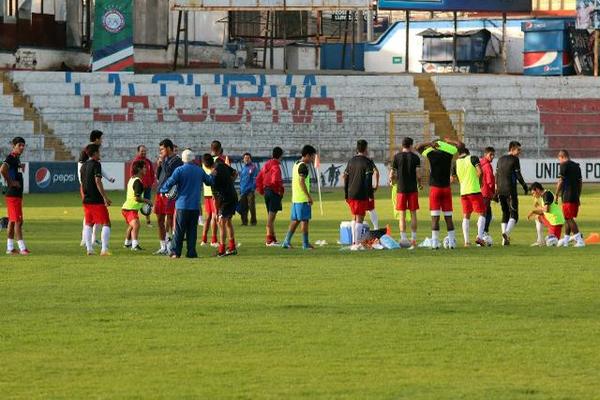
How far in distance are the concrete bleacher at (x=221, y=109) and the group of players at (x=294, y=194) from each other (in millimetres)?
26609

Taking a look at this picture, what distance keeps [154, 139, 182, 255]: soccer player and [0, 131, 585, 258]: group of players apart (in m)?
0.02

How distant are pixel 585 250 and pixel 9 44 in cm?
3758

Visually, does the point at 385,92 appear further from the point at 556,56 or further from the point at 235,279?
the point at 235,279

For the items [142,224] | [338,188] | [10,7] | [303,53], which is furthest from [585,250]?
[303,53]

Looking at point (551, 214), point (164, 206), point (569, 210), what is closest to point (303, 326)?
point (164, 206)

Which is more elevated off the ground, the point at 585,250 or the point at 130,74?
the point at 130,74

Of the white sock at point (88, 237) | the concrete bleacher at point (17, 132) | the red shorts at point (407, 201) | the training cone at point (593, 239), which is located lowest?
the training cone at point (593, 239)

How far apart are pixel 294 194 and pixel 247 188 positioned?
23.7 feet

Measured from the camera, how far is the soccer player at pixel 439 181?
2617 cm

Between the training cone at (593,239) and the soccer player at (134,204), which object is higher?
the soccer player at (134,204)

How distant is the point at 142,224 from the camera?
35.3m

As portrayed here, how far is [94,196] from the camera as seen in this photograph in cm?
2505

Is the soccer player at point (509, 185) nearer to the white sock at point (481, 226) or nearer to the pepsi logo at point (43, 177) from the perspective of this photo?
the white sock at point (481, 226)

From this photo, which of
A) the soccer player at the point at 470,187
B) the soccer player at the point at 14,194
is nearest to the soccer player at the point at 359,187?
the soccer player at the point at 470,187
